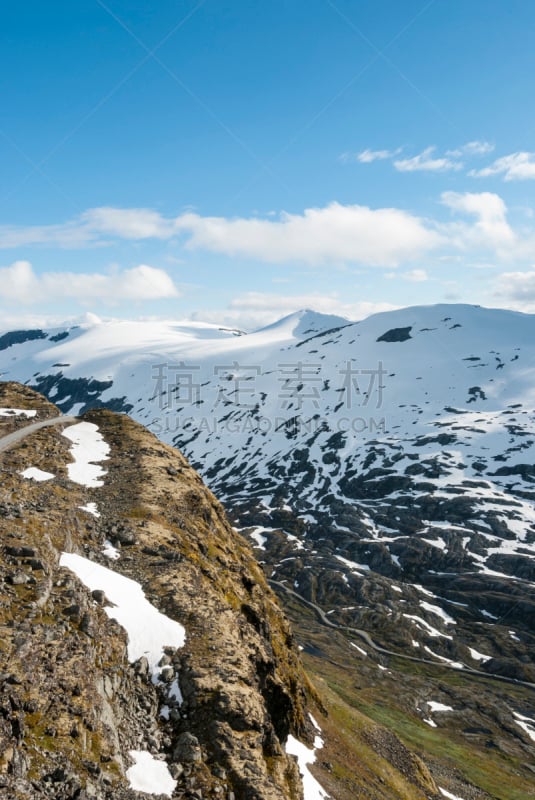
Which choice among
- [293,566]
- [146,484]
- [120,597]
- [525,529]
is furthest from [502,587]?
[120,597]

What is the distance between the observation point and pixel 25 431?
186 ft

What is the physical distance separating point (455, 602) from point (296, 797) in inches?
5211

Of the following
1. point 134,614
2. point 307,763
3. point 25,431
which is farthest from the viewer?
point 25,431

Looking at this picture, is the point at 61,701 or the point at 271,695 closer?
the point at 61,701

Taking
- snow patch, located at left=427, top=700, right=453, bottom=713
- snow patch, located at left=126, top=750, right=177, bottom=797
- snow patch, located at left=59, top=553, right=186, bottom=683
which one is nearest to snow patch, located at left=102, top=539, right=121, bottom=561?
snow patch, located at left=59, top=553, right=186, bottom=683

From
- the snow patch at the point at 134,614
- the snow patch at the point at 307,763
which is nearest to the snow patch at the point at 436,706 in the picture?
the snow patch at the point at 307,763

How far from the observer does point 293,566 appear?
510 feet

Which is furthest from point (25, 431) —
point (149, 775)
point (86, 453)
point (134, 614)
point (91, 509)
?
point (149, 775)

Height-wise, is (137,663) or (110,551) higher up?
(110,551)

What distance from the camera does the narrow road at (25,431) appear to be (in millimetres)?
49441

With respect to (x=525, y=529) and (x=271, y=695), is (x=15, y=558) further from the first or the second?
(x=525, y=529)

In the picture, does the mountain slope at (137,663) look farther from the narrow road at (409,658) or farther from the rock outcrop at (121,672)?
the narrow road at (409,658)

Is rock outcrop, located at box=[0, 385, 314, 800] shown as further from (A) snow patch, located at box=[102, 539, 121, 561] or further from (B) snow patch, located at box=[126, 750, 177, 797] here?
(B) snow patch, located at box=[126, 750, 177, 797]

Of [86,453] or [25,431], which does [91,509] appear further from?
[25,431]
